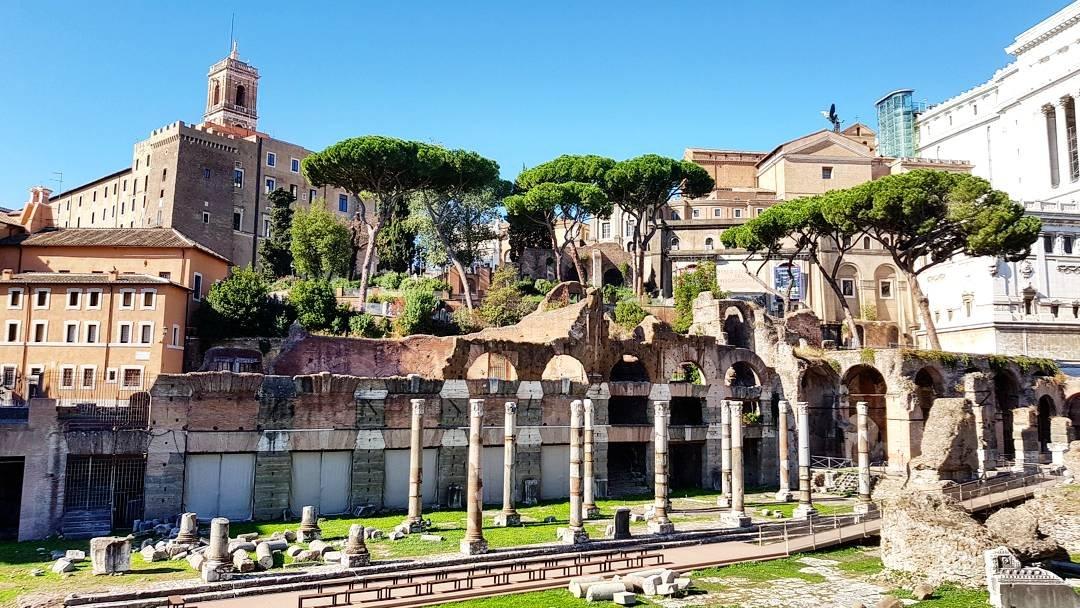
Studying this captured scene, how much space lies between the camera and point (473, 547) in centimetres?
1728

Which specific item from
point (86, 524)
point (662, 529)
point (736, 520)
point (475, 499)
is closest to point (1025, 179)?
point (736, 520)

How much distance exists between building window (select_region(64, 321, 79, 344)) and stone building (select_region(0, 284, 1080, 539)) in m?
7.78

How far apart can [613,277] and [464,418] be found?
29.6m

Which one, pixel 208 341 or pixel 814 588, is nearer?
pixel 814 588

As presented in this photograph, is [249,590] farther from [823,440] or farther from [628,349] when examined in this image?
[823,440]

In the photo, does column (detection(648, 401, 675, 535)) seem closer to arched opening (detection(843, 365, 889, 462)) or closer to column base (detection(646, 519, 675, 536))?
column base (detection(646, 519, 675, 536))

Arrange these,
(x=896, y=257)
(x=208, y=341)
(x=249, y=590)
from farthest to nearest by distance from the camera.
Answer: (x=896, y=257), (x=208, y=341), (x=249, y=590)

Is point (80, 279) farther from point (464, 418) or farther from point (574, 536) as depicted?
point (574, 536)

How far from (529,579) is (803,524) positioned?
9058 millimetres

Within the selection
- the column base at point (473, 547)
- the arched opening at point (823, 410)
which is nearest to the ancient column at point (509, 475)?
the column base at point (473, 547)

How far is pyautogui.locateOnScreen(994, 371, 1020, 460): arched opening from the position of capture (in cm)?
3684

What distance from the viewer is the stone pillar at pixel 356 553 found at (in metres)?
15.9

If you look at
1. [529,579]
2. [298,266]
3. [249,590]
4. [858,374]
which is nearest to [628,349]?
[858,374]

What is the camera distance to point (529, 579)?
50.1 ft
